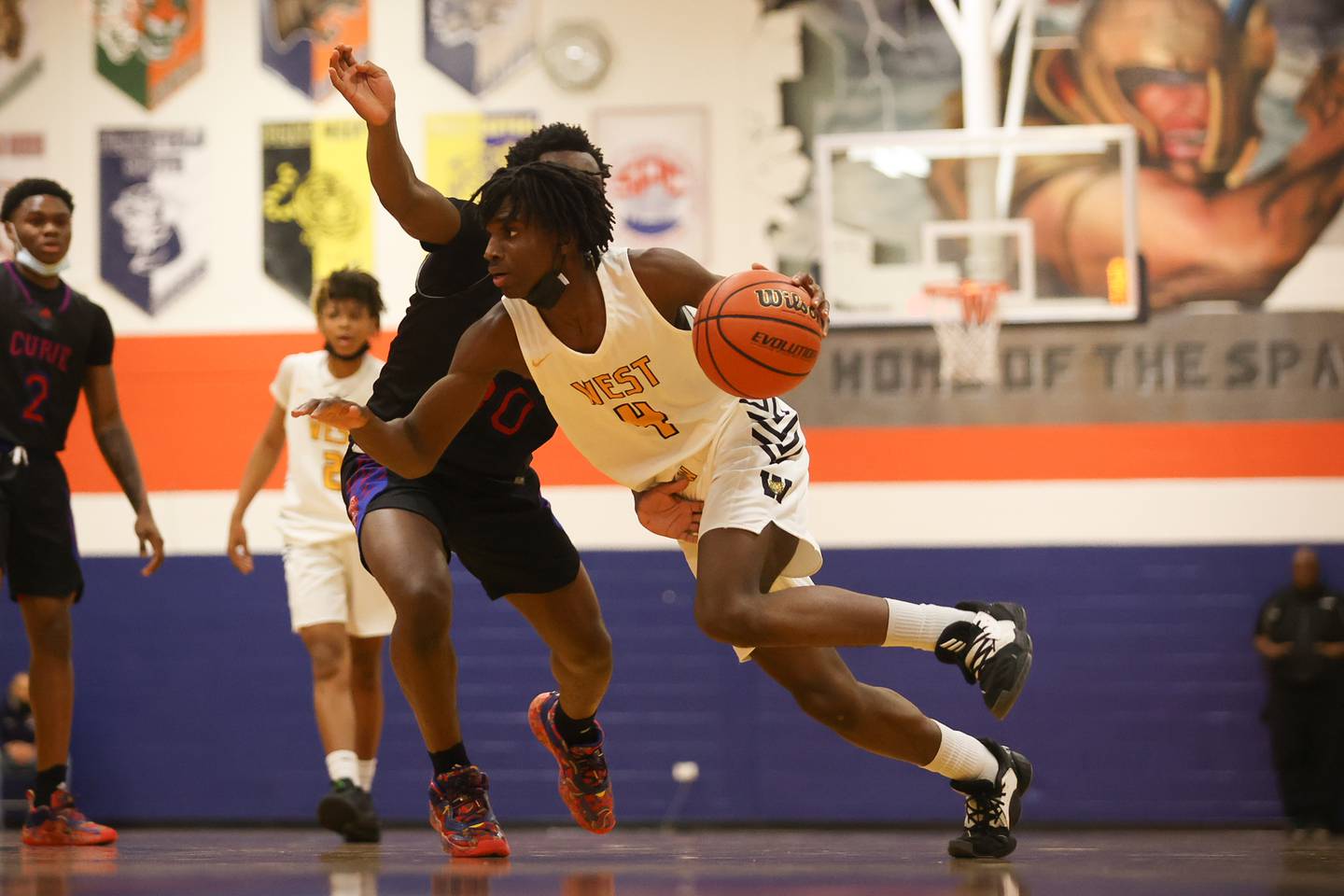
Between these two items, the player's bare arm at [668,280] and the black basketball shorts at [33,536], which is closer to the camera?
the player's bare arm at [668,280]

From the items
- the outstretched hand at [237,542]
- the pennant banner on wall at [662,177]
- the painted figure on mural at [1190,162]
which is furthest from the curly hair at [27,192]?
the painted figure on mural at [1190,162]

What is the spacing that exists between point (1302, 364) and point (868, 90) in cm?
280

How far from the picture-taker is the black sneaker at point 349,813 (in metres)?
5.79

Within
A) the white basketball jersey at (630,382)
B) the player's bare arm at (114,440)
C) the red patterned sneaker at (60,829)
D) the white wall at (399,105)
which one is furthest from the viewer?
the white wall at (399,105)

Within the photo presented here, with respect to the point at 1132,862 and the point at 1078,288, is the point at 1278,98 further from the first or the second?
Result: the point at 1132,862

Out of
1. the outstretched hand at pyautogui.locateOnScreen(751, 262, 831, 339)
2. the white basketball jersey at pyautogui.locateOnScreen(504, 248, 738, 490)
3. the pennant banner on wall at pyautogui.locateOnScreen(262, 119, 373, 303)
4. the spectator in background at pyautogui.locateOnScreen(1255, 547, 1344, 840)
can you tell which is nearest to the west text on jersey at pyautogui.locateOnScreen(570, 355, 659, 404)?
the white basketball jersey at pyautogui.locateOnScreen(504, 248, 738, 490)

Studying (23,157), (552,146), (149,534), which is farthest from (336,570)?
(23,157)

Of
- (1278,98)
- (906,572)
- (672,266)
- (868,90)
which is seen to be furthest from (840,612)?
(1278,98)

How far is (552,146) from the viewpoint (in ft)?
15.1

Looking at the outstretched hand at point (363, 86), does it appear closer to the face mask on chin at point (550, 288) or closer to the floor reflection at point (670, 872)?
the face mask on chin at point (550, 288)

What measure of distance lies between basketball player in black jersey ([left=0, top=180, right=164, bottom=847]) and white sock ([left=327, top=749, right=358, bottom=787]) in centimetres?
87

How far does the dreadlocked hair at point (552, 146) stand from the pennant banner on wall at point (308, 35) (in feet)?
14.5

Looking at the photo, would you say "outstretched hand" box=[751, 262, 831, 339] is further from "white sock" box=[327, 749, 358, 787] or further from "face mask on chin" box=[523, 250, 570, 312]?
"white sock" box=[327, 749, 358, 787]

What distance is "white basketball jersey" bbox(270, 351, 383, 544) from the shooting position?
6.20 meters
